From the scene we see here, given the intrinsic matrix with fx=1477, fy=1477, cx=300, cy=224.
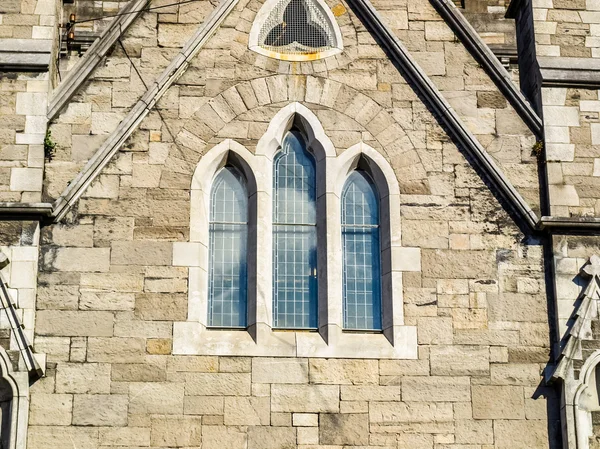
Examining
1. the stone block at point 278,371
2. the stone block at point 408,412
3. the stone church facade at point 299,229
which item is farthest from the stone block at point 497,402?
the stone block at point 278,371

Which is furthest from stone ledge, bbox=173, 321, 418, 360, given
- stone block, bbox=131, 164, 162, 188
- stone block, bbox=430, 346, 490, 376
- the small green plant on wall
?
the small green plant on wall

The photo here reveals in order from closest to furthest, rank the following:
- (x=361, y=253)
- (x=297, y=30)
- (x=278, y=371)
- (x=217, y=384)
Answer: (x=217, y=384) → (x=278, y=371) → (x=361, y=253) → (x=297, y=30)

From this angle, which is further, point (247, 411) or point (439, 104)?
point (439, 104)

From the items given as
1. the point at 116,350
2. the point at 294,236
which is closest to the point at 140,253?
the point at 116,350

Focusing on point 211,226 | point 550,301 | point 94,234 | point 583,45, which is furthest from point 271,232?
point 583,45

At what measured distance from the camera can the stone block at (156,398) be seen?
47.0ft

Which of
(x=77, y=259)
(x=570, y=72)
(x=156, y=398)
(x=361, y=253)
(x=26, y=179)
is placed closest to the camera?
(x=156, y=398)

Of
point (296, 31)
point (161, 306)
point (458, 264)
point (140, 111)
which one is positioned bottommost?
point (161, 306)

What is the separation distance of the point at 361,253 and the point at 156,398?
2.68 meters

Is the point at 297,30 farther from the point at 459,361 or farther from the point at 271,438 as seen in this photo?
the point at 271,438

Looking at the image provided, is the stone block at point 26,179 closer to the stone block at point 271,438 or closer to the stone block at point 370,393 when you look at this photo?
the stone block at point 271,438

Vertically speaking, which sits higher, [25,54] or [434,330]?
[25,54]

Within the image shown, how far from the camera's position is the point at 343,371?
14.7m

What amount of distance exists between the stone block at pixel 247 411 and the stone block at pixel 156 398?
0.48 metres
